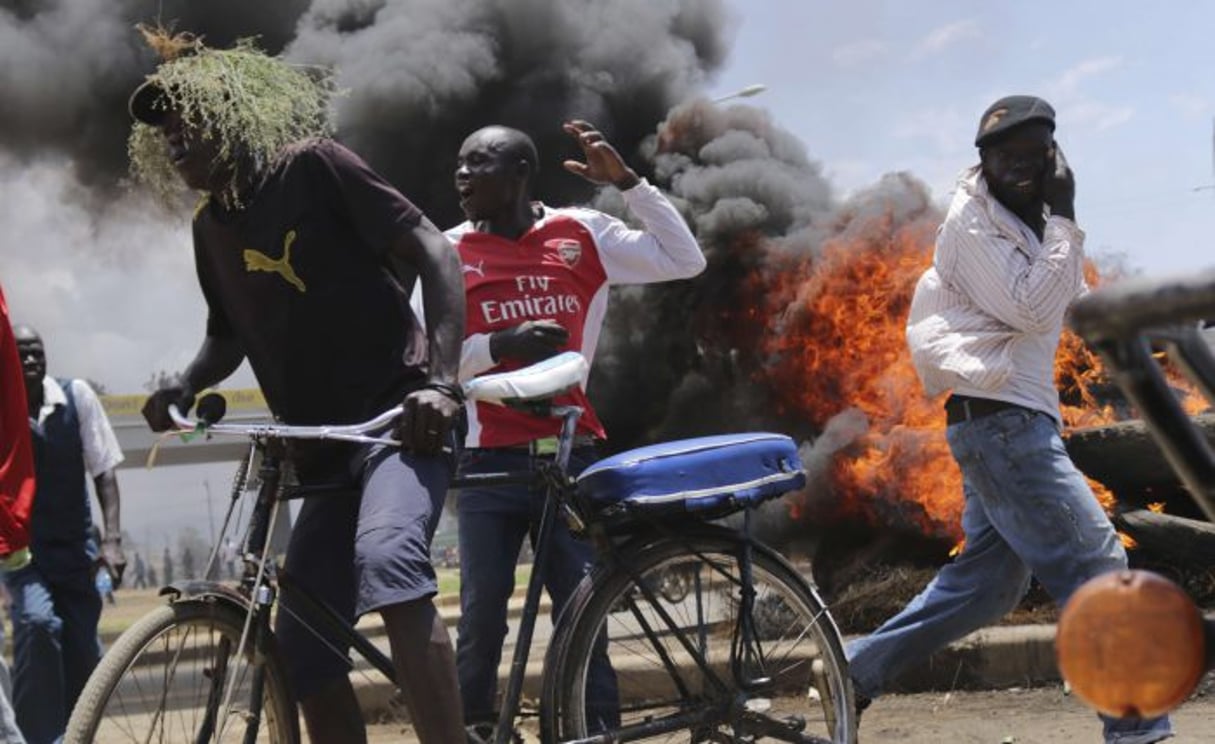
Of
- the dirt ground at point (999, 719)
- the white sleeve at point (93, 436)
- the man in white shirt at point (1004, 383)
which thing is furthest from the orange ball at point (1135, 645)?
the white sleeve at point (93, 436)

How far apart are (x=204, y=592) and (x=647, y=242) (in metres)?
1.92

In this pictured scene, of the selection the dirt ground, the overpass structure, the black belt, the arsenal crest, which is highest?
the overpass structure

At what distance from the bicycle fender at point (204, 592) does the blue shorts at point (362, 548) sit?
6.9 inches

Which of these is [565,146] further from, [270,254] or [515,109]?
[270,254]

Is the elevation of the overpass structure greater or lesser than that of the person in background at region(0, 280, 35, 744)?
greater

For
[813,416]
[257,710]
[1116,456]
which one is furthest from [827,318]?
[257,710]

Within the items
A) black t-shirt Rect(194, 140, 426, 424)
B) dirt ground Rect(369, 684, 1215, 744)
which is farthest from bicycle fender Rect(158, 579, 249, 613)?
dirt ground Rect(369, 684, 1215, 744)

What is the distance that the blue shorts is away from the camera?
3.15 m

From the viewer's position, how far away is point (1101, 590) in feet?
4.79

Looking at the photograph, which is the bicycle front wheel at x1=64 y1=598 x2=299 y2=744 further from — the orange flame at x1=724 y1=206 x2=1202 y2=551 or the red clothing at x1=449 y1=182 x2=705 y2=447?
the orange flame at x1=724 y1=206 x2=1202 y2=551

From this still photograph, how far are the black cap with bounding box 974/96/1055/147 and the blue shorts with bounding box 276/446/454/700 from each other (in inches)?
71.4

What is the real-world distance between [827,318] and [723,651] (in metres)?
8.04

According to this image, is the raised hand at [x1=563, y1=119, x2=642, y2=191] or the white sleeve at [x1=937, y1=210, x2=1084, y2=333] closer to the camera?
the white sleeve at [x1=937, y1=210, x2=1084, y2=333]

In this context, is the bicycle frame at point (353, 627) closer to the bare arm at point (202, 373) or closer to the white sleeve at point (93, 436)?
the bare arm at point (202, 373)
